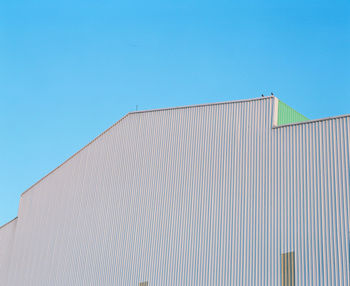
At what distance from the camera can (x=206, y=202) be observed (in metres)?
30.7

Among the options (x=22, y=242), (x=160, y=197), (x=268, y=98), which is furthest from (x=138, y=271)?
(x=22, y=242)

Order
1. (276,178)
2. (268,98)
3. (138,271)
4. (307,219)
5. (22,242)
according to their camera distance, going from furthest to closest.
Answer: (22,242) → (138,271) → (268,98) → (276,178) → (307,219)

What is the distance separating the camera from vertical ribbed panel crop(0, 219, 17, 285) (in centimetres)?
4881

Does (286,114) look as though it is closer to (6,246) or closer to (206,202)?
(206,202)

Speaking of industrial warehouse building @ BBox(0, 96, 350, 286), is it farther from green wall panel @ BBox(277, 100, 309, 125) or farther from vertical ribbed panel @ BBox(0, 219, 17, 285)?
vertical ribbed panel @ BBox(0, 219, 17, 285)

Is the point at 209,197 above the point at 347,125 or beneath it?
beneath

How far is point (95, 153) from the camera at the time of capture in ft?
132

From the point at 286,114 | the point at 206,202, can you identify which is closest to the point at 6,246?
the point at 206,202

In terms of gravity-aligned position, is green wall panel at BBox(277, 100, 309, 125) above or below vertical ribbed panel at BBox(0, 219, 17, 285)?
above

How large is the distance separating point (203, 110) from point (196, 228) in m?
6.98

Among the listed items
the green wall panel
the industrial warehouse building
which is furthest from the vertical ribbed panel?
the green wall panel

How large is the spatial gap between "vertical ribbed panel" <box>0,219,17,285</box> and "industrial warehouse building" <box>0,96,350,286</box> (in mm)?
6788

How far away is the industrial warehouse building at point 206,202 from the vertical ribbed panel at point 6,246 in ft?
22.3

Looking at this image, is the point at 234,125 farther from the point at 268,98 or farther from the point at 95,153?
the point at 95,153
